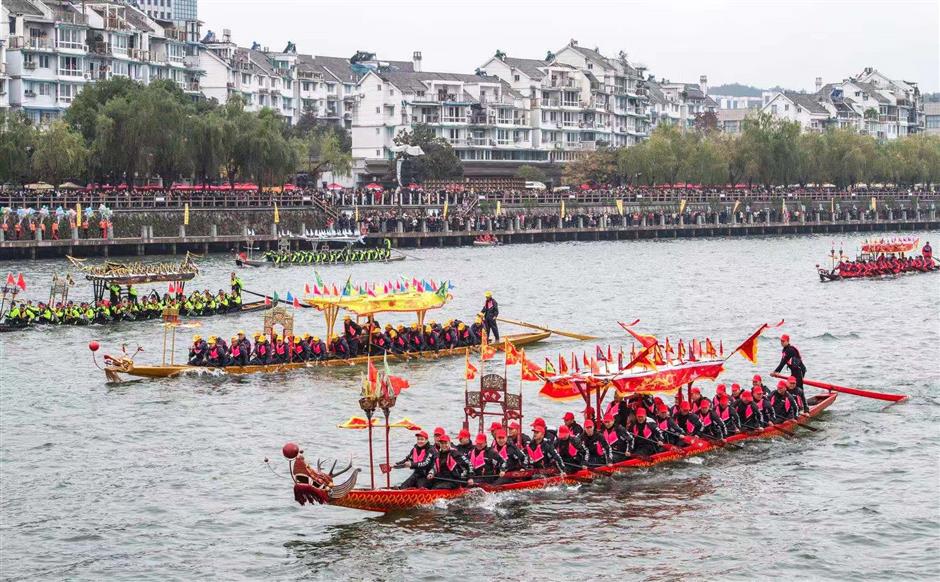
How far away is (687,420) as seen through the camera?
37.1 metres

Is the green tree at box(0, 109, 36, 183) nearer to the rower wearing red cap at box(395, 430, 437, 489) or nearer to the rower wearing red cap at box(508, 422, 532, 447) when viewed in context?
the rower wearing red cap at box(508, 422, 532, 447)

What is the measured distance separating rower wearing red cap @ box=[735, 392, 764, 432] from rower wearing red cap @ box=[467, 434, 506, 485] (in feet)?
28.3

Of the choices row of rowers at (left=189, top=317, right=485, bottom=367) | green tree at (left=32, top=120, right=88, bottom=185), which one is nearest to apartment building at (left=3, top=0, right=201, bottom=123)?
green tree at (left=32, top=120, right=88, bottom=185)

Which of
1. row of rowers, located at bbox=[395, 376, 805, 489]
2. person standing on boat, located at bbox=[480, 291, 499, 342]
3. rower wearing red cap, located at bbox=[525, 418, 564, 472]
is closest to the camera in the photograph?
row of rowers, located at bbox=[395, 376, 805, 489]

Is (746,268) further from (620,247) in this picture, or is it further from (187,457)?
(187,457)

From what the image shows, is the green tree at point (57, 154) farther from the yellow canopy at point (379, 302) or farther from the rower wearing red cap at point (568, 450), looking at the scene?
the rower wearing red cap at point (568, 450)

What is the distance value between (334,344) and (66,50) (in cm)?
8319

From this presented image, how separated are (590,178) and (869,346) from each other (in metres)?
94.4

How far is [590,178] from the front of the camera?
15300cm

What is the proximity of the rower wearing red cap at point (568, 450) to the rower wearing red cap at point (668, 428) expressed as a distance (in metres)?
3.11

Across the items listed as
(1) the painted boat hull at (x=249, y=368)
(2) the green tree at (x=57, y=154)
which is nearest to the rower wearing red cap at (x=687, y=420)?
(1) the painted boat hull at (x=249, y=368)

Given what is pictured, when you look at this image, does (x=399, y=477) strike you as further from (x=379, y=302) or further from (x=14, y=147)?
(x=14, y=147)

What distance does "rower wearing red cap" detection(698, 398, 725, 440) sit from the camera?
123 ft

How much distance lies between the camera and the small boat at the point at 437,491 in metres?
29.4
